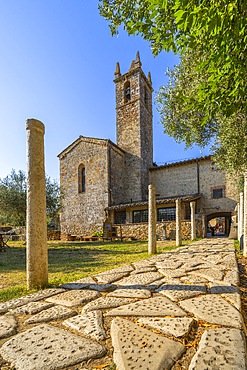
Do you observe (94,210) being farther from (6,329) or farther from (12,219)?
(6,329)

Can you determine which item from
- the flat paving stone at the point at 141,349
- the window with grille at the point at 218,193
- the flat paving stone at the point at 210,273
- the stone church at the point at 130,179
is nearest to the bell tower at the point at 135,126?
the stone church at the point at 130,179

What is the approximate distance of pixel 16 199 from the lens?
14.8 m

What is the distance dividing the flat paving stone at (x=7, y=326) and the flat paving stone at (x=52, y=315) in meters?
0.12

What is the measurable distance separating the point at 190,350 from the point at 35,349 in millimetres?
1022

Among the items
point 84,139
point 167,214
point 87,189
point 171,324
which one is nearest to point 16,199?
point 87,189

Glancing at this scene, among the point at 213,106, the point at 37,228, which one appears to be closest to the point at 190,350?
the point at 37,228

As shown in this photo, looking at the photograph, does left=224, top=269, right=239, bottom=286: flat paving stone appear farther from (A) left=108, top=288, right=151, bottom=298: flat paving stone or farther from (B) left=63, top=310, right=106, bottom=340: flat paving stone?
(B) left=63, top=310, right=106, bottom=340: flat paving stone

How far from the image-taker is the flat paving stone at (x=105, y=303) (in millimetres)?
2189

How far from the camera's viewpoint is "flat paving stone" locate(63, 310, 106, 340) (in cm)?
165

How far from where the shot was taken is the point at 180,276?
3.38m

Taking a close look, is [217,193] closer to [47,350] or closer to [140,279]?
[140,279]

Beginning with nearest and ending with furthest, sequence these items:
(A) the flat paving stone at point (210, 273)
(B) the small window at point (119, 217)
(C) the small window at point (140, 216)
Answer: (A) the flat paving stone at point (210, 273) < (C) the small window at point (140, 216) < (B) the small window at point (119, 217)

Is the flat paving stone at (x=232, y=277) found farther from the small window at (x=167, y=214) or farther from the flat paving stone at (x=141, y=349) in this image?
the small window at (x=167, y=214)

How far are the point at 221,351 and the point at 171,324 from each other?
0.46 metres
